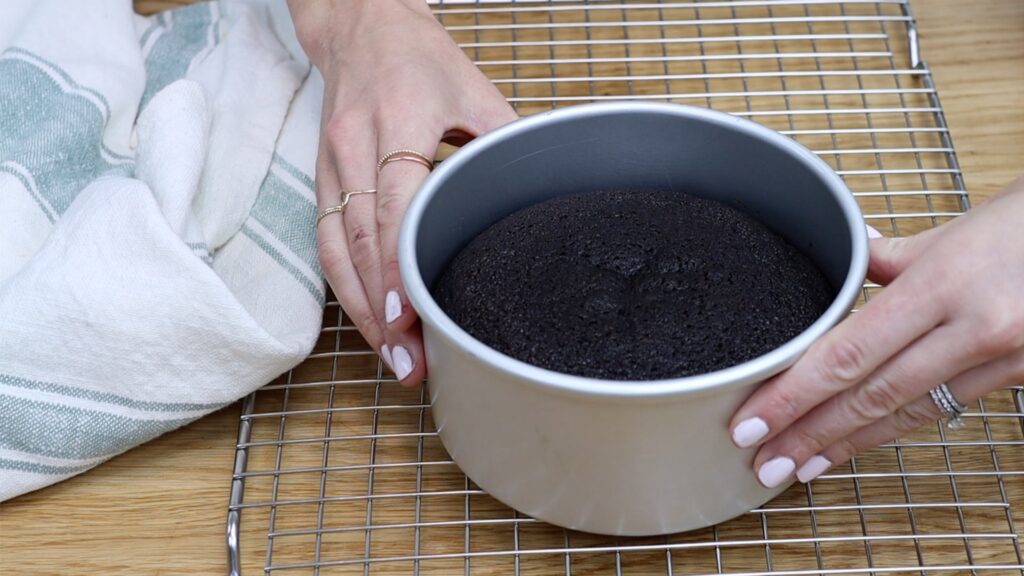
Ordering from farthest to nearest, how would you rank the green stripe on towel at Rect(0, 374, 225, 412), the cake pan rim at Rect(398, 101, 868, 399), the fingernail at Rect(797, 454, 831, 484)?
the green stripe on towel at Rect(0, 374, 225, 412) < the fingernail at Rect(797, 454, 831, 484) < the cake pan rim at Rect(398, 101, 868, 399)

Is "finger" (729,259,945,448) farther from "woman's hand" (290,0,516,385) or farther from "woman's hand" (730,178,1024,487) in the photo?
"woman's hand" (290,0,516,385)

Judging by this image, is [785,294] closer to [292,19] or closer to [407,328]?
[407,328]

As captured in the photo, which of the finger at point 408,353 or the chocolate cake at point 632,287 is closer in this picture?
the chocolate cake at point 632,287

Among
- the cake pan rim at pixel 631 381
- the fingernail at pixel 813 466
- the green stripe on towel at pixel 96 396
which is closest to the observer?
the cake pan rim at pixel 631 381

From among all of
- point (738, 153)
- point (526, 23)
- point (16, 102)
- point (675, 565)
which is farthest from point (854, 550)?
point (16, 102)

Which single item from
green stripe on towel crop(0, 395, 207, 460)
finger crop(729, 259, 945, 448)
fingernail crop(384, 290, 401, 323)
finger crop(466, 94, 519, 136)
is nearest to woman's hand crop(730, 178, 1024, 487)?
finger crop(729, 259, 945, 448)

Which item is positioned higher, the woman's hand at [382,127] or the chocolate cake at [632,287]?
the chocolate cake at [632,287]

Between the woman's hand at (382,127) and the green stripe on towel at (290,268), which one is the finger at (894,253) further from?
the green stripe on towel at (290,268)

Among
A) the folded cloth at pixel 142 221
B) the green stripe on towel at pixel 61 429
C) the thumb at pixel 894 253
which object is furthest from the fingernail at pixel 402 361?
the thumb at pixel 894 253
